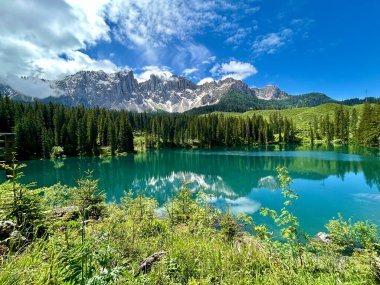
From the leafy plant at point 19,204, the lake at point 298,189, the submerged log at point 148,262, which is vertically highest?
the leafy plant at point 19,204

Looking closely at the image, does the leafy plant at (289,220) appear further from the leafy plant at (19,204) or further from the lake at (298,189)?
the lake at (298,189)

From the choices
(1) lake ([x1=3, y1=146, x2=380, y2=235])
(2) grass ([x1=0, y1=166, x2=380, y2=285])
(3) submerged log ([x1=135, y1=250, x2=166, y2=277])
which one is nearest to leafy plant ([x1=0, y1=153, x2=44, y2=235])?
(2) grass ([x1=0, y1=166, x2=380, y2=285])

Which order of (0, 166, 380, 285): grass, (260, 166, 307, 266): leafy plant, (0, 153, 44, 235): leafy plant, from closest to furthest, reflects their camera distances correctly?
(0, 166, 380, 285): grass < (0, 153, 44, 235): leafy plant < (260, 166, 307, 266): leafy plant

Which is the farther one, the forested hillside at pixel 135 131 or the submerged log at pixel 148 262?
the forested hillside at pixel 135 131

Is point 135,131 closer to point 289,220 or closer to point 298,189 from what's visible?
point 298,189

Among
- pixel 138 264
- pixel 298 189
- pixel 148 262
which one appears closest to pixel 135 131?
Result: pixel 298 189

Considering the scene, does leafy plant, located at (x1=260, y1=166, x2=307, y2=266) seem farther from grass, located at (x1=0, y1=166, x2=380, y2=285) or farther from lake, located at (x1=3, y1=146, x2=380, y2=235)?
lake, located at (x1=3, y1=146, x2=380, y2=235)

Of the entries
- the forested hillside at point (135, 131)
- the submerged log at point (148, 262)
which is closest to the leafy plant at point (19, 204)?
the submerged log at point (148, 262)

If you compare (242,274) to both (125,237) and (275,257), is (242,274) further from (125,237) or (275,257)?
(125,237)

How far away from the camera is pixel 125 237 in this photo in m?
6.21

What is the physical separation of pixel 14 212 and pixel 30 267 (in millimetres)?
2119

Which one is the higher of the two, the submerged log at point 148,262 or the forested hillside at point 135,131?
the forested hillside at point 135,131

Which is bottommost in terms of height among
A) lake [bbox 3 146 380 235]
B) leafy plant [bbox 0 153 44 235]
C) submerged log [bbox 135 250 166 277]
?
lake [bbox 3 146 380 235]

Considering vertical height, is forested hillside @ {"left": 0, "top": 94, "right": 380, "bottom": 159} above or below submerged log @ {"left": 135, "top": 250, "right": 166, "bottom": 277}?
above
